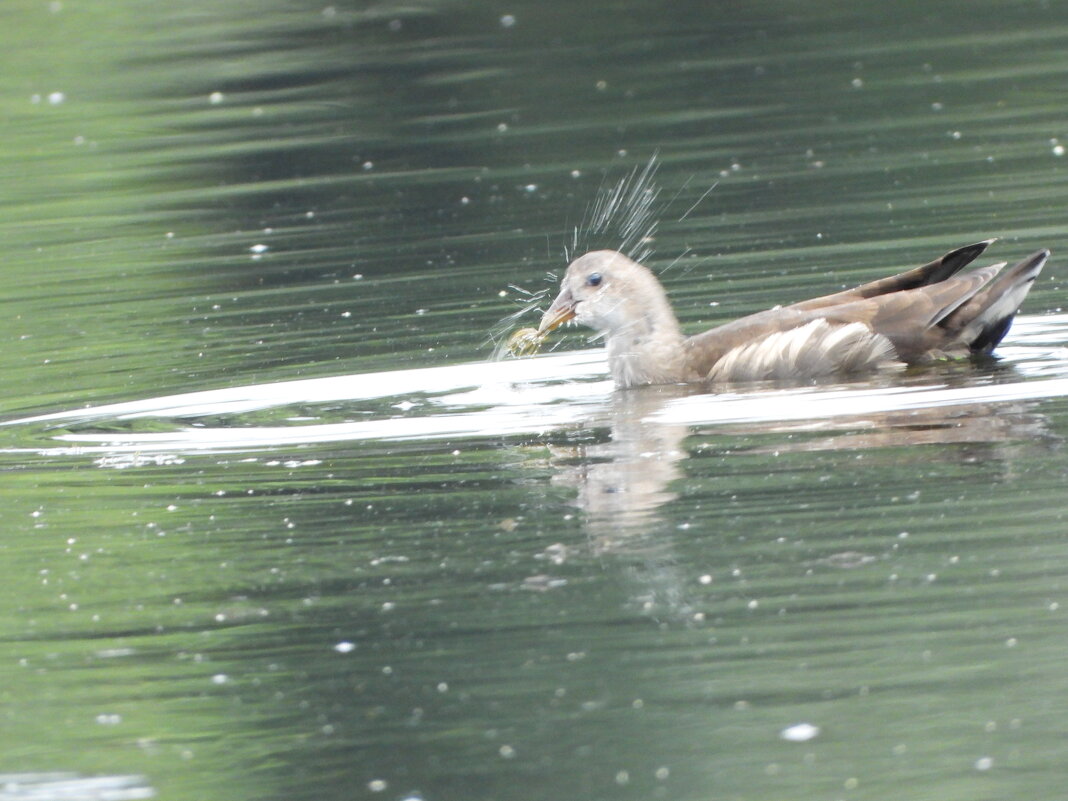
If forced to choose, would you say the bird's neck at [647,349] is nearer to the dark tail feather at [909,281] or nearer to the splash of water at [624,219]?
the dark tail feather at [909,281]

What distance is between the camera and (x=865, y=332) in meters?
10.5

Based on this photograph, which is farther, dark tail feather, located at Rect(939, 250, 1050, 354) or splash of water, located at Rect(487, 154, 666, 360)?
splash of water, located at Rect(487, 154, 666, 360)

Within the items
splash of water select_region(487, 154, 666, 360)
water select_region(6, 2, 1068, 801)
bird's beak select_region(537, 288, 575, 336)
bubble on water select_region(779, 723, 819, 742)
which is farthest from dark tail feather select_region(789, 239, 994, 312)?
bubble on water select_region(779, 723, 819, 742)

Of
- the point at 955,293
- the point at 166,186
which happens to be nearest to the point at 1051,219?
the point at 955,293

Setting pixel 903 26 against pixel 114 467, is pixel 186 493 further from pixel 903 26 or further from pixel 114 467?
pixel 903 26

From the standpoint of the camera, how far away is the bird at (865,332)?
34.4ft

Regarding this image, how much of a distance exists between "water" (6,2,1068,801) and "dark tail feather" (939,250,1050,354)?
18 cm

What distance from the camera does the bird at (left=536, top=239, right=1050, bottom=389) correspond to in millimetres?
10500

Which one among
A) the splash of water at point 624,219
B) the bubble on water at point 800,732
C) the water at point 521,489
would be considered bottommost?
the bubble on water at point 800,732

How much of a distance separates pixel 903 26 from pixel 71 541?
1813cm

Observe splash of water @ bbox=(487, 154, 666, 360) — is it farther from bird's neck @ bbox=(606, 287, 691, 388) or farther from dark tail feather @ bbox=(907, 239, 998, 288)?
dark tail feather @ bbox=(907, 239, 998, 288)

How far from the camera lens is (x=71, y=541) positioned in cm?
866

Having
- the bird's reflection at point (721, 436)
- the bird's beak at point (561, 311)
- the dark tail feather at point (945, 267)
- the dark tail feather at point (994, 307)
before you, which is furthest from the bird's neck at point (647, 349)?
the dark tail feather at point (994, 307)

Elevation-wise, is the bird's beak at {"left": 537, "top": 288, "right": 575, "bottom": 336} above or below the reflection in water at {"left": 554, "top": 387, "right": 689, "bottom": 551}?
above
